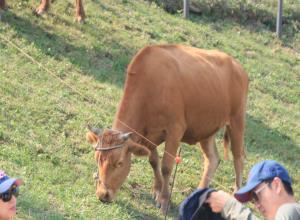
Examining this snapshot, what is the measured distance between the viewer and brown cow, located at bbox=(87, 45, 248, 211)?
964cm

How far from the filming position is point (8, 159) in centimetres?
1014

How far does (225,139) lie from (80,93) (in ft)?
8.44

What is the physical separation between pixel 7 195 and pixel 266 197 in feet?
5.38

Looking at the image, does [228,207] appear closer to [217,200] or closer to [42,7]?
[217,200]

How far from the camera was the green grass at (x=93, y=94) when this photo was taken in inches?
395

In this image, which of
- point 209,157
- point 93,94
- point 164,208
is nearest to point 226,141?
point 209,157

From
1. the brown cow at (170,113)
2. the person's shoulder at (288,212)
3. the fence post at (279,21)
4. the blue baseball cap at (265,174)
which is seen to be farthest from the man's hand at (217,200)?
the fence post at (279,21)

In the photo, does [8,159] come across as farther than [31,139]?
No

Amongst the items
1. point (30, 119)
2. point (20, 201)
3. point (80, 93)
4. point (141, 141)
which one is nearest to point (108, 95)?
point (80, 93)

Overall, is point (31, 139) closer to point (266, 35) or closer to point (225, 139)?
point (225, 139)

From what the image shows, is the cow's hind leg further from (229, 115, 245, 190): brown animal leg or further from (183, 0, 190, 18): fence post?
(183, 0, 190, 18): fence post

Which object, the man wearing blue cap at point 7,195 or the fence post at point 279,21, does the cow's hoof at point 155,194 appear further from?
the fence post at point 279,21

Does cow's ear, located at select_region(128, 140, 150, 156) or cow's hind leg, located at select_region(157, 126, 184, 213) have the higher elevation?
cow's ear, located at select_region(128, 140, 150, 156)

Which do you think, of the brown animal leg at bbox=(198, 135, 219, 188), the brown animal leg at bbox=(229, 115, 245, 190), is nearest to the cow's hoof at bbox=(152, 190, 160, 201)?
the brown animal leg at bbox=(198, 135, 219, 188)
